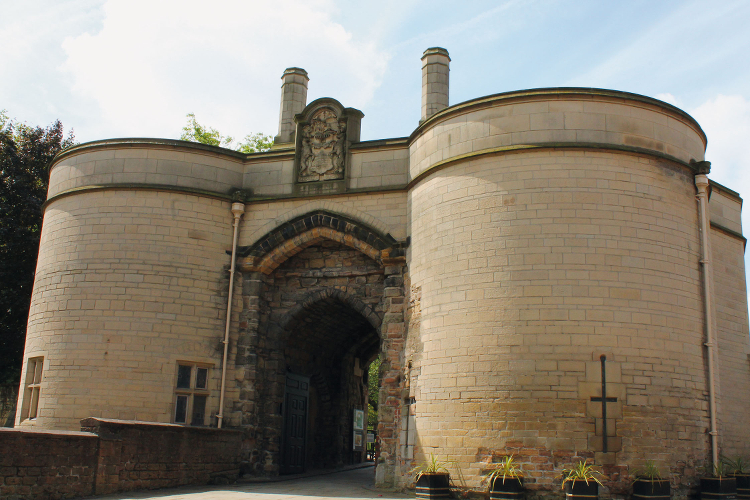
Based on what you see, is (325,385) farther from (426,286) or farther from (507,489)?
(507,489)

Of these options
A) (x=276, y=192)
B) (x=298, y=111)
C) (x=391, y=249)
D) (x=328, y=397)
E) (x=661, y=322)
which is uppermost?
(x=298, y=111)

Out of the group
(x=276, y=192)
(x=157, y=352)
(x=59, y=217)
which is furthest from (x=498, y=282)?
(x=59, y=217)

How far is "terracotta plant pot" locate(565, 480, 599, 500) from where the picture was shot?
9.30 m

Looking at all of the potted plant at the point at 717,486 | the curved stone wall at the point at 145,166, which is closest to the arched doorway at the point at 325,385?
the curved stone wall at the point at 145,166

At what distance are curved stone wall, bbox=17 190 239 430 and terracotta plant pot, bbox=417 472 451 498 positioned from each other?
4.69m

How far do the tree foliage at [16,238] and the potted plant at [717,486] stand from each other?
1598 centimetres

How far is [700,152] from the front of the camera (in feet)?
39.7

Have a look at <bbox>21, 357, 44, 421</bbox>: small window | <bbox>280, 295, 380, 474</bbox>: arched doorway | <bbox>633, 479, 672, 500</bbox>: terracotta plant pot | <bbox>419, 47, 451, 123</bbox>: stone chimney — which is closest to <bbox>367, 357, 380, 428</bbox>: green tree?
<bbox>280, 295, 380, 474</bbox>: arched doorway

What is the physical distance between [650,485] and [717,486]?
124cm

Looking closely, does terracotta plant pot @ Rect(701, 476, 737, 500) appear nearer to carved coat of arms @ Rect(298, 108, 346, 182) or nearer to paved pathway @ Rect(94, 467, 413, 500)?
paved pathway @ Rect(94, 467, 413, 500)

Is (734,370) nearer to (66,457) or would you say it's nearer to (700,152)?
(700,152)

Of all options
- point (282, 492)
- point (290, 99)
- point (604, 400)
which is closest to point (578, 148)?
point (604, 400)

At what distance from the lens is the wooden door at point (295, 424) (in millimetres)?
14625

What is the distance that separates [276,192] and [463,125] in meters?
4.24
